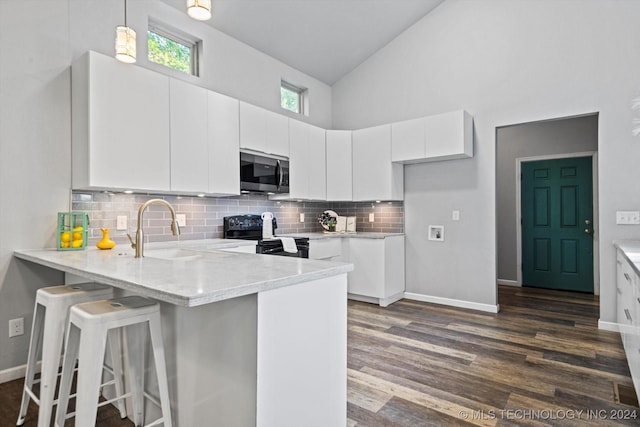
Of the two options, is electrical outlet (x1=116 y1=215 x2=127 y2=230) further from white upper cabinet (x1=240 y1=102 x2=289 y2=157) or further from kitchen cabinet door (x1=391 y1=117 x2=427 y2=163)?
kitchen cabinet door (x1=391 y1=117 x2=427 y2=163)

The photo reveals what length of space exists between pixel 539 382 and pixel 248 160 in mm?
3072

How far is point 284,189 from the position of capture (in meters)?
4.18

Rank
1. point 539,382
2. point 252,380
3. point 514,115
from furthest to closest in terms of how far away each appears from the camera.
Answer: point 514,115 < point 539,382 < point 252,380

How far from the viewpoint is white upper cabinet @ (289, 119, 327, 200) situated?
4.34 meters

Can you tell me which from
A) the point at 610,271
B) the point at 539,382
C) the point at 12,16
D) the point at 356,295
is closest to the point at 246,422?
the point at 539,382

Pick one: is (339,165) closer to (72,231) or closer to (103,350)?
(72,231)

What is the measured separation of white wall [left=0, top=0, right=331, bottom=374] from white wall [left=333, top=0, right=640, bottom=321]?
135 inches

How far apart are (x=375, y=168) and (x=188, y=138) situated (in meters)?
2.39

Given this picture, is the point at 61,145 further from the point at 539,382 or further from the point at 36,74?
the point at 539,382

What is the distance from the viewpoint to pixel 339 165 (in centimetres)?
→ 490

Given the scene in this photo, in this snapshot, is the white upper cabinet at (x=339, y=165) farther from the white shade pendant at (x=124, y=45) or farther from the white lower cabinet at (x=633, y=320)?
the white lower cabinet at (x=633, y=320)

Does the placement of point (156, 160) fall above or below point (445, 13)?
below

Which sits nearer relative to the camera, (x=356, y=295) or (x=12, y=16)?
(x=12, y=16)

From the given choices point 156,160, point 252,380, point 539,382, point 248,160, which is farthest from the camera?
point 248,160
